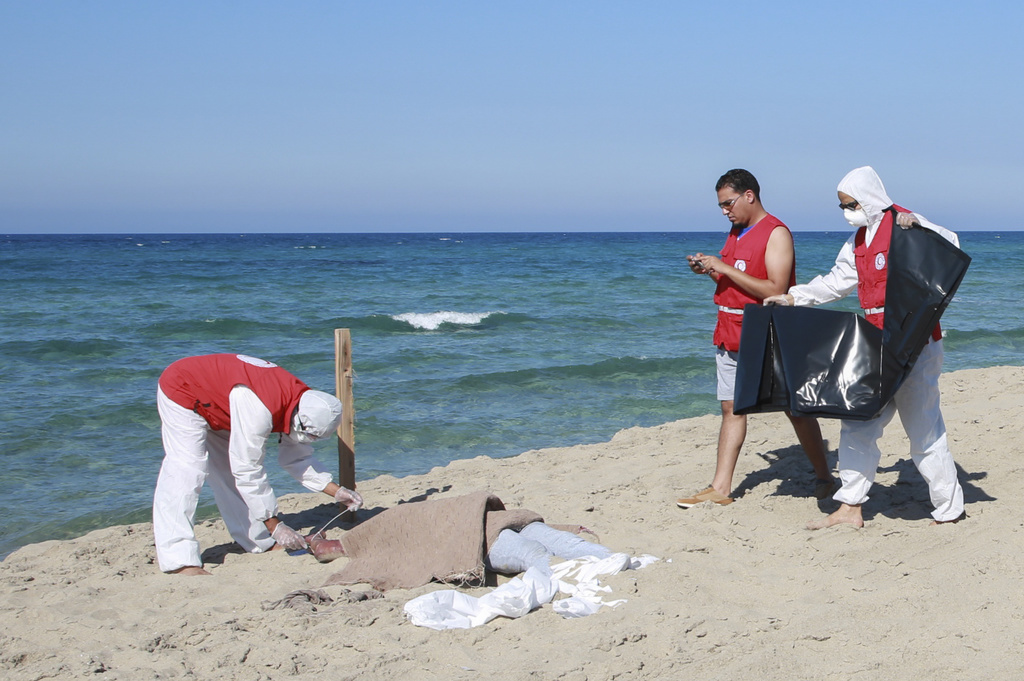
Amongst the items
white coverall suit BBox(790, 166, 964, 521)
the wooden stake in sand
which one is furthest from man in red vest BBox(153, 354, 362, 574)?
white coverall suit BBox(790, 166, 964, 521)

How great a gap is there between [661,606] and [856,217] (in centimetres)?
213

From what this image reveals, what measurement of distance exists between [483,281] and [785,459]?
22.8 metres

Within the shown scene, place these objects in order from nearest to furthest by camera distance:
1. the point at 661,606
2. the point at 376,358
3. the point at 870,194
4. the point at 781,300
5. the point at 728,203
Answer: the point at 661,606
the point at 870,194
the point at 781,300
the point at 728,203
the point at 376,358

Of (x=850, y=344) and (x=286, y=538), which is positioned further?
(x=286, y=538)

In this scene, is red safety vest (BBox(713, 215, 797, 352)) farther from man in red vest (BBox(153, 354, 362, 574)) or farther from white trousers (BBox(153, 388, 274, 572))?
white trousers (BBox(153, 388, 274, 572))

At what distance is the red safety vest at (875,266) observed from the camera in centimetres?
414

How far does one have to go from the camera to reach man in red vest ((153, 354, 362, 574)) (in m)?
4.54

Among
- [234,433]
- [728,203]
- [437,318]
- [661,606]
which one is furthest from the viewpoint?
[437,318]

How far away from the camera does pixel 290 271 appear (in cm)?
3269

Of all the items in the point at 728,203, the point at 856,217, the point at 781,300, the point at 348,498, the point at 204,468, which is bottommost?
the point at 348,498

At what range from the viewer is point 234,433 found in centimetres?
452

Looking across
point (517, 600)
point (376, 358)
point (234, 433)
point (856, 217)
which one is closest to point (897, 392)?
point (856, 217)

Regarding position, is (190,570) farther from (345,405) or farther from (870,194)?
(870,194)

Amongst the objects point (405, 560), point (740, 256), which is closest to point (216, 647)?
point (405, 560)
